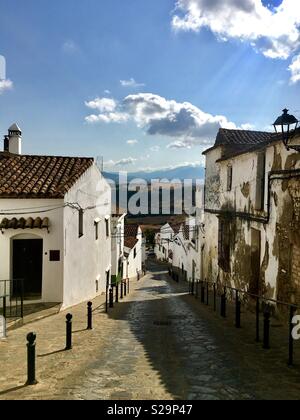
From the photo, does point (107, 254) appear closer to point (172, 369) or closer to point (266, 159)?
point (266, 159)

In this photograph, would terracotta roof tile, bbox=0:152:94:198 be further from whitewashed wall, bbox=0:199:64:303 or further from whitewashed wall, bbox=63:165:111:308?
whitewashed wall, bbox=63:165:111:308

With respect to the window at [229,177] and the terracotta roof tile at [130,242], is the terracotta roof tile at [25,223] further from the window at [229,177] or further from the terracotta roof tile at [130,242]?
the terracotta roof tile at [130,242]

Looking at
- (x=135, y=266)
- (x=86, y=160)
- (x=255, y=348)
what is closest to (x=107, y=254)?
(x=86, y=160)

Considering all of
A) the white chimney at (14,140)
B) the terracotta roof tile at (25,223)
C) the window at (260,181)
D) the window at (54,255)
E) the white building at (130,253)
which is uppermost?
the white chimney at (14,140)

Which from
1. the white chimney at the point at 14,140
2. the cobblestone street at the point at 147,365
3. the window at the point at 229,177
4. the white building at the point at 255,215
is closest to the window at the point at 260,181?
the white building at the point at 255,215

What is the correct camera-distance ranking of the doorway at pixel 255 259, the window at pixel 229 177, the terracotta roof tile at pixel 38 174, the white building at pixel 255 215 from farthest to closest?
1. the window at pixel 229 177
2. the doorway at pixel 255 259
3. the terracotta roof tile at pixel 38 174
4. the white building at pixel 255 215

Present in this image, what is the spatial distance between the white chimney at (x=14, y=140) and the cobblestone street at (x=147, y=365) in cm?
1068

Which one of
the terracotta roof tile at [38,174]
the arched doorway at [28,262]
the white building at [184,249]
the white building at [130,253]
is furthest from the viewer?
the white building at [130,253]

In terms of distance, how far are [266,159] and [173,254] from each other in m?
45.0

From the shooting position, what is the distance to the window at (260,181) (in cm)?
1539
